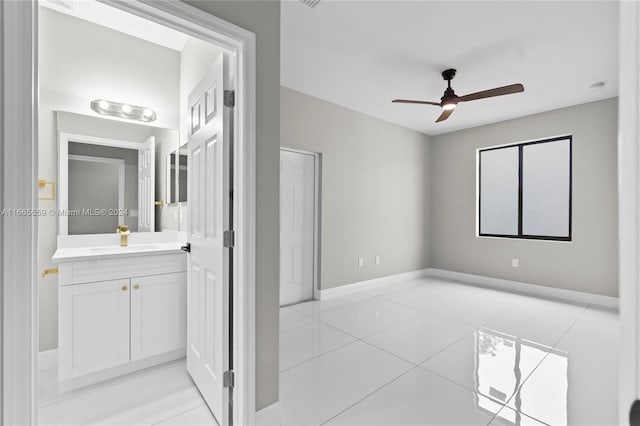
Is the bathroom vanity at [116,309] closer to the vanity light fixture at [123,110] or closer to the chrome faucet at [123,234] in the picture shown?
the chrome faucet at [123,234]

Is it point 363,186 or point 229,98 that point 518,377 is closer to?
point 229,98

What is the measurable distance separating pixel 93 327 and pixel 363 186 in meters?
3.68

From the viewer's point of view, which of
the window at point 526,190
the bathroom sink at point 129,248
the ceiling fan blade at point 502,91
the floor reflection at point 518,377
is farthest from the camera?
the window at point 526,190

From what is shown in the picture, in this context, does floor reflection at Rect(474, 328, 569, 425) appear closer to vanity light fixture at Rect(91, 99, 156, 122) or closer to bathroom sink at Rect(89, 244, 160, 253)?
bathroom sink at Rect(89, 244, 160, 253)

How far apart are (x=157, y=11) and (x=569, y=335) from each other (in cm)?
422

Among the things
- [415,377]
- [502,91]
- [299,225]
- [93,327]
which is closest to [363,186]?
[299,225]

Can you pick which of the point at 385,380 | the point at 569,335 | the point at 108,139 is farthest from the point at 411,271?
the point at 108,139

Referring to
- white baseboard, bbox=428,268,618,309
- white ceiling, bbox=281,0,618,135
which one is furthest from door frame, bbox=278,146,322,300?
white baseboard, bbox=428,268,618,309

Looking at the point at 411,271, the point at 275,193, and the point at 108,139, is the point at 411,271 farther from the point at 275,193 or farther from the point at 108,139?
the point at 108,139

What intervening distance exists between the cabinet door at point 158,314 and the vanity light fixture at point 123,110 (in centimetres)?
153

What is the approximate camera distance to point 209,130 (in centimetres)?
189

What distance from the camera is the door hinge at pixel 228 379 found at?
1671mm

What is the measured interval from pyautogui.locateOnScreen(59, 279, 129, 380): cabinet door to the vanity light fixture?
153cm

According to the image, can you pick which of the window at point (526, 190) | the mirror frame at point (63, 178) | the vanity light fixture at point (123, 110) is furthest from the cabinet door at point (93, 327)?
the window at point (526, 190)
